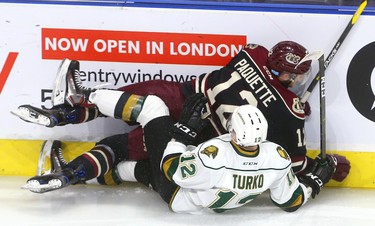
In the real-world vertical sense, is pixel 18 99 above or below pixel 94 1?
below

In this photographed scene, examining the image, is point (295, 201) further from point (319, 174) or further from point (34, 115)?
point (34, 115)

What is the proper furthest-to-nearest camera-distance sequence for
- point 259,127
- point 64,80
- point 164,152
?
1. point 64,80
2. point 164,152
3. point 259,127

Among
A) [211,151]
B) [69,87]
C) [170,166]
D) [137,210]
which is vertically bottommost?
[137,210]

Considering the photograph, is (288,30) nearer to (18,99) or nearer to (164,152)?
(164,152)

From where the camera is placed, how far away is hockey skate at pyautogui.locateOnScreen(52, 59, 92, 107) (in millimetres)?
3416

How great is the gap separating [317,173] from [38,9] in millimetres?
1482

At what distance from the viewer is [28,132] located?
3.71 m

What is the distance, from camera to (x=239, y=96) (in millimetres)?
3365

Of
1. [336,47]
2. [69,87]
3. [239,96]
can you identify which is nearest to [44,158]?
[69,87]

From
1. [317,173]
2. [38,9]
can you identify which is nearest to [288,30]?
[317,173]

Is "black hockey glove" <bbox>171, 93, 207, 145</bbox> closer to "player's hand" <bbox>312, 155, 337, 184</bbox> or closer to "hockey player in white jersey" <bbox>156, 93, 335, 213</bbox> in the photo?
"hockey player in white jersey" <bbox>156, 93, 335, 213</bbox>

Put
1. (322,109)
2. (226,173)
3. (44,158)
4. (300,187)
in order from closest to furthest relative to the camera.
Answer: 1. (226,173)
2. (300,187)
3. (322,109)
4. (44,158)

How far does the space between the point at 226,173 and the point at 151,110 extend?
542mm

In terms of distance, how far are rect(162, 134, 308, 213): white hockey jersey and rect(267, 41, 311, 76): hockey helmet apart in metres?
0.39
